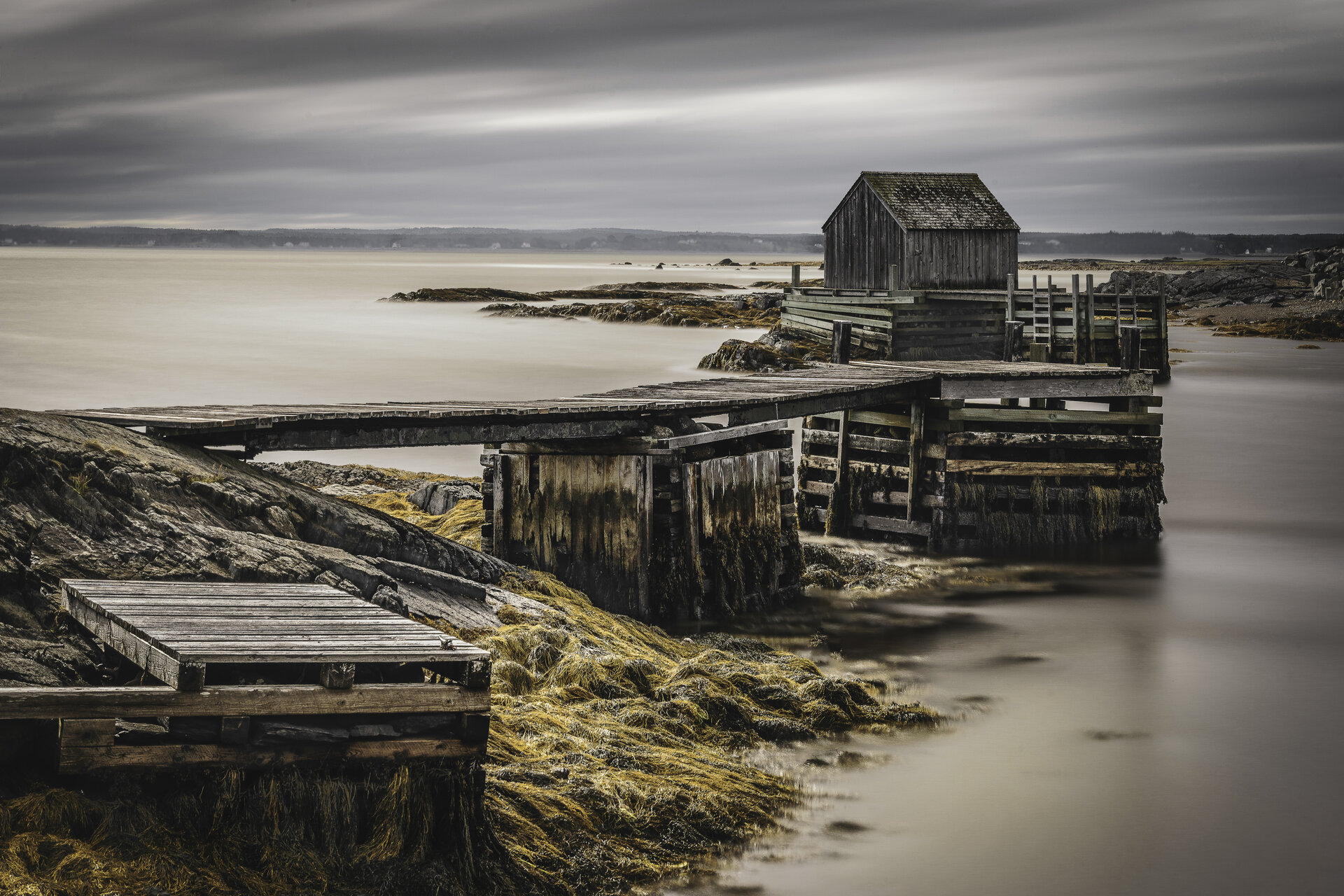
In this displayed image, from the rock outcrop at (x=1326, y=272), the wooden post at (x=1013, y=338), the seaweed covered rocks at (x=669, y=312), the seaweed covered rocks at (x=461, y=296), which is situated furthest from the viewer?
the seaweed covered rocks at (x=461, y=296)

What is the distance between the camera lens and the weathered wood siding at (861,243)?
39.5 m

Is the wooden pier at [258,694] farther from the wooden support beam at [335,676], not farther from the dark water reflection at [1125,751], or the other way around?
the dark water reflection at [1125,751]

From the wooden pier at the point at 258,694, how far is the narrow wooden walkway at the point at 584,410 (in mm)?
4000

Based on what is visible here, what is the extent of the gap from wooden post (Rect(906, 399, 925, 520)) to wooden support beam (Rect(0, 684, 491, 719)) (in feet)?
37.0

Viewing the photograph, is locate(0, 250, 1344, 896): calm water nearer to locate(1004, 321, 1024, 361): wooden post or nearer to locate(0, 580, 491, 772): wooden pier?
locate(0, 580, 491, 772): wooden pier

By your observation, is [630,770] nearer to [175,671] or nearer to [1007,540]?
[175,671]

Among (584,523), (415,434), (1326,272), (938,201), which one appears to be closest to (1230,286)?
(1326,272)

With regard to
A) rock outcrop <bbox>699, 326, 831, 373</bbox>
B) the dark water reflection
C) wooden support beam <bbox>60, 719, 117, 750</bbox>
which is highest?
rock outcrop <bbox>699, 326, 831, 373</bbox>

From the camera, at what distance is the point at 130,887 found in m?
5.66

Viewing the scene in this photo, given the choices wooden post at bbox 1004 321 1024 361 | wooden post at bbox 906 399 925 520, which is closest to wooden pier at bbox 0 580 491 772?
wooden post at bbox 906 399 925 520

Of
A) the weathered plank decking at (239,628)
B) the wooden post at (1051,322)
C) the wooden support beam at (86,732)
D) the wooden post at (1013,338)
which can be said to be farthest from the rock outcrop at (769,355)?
the wooden support beam at (86,732)

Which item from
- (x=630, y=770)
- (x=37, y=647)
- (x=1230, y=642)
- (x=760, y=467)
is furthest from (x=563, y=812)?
(x=1230, y=642)

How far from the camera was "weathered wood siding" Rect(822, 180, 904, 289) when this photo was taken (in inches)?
1556

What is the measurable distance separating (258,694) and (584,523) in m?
6.88
